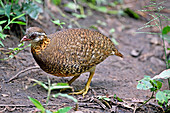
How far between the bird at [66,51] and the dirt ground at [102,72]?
19.1 inches

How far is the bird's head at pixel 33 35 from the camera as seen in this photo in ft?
12.5

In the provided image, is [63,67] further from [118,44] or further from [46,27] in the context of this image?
[118,44]

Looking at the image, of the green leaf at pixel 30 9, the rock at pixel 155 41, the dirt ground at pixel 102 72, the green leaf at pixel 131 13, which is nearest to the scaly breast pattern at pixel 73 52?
the dirt ground at pixel 102 72

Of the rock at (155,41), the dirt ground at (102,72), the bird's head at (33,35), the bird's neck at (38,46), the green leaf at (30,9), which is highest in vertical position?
the green leaf at (30,9)

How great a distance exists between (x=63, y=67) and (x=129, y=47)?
12.5 ft

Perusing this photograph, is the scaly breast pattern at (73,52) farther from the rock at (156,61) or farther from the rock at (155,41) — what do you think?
the rock at (155,41)

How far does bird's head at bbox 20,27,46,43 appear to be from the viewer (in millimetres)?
3801

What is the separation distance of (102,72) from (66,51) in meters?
1.76

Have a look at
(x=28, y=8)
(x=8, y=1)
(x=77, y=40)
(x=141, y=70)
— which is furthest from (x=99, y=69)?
(x=8, y=1)

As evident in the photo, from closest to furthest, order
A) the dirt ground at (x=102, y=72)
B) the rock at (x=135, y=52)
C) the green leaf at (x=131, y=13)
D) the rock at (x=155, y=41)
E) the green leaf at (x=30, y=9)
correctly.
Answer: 1. the dirt ground at (x=102, y=72)
2. the green leaf at (x=30, y=9)
3. the rock at (x=135, y=52)
4. the rock at (x=155, y=41)
5. the green leaf at (x=131, y=13)

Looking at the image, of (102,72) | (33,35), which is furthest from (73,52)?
(102,72)

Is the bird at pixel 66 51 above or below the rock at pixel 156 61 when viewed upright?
above

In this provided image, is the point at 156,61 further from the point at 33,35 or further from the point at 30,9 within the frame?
the point at 33,35

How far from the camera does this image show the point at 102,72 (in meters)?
5.45
